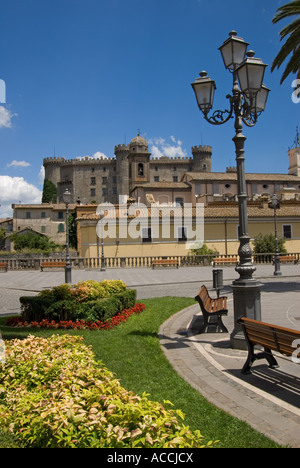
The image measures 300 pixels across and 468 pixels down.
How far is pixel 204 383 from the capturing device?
16.1ft

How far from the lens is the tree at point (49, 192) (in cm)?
8657

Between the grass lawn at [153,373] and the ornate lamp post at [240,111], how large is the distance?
1724 mm

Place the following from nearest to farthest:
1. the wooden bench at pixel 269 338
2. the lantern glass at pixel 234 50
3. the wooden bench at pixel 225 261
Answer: the wooden bench at pixel 269 338
the lantern glass at pixel 234 50
the wooden bench at pixel 225 261

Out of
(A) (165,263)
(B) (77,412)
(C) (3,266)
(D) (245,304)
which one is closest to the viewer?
(B) (77,412)

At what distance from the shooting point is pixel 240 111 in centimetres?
707

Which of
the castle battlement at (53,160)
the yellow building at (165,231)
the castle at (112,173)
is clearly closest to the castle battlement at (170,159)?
the castle at (112,173)

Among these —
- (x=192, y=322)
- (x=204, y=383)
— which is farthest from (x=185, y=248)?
(x=204, y=383)

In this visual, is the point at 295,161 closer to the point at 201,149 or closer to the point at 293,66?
the point at 201,149

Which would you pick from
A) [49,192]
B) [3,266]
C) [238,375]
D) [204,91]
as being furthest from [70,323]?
[49,192]

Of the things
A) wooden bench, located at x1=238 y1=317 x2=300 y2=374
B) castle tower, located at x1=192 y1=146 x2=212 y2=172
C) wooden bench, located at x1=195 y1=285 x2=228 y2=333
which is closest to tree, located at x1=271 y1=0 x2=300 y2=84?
wooden bench, located at x1=195 y1=285 x2=228 y2=333

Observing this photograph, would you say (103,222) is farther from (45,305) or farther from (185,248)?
(45,305)

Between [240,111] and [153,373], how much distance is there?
501cm

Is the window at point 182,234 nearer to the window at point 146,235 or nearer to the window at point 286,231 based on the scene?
the window at point 146,235
